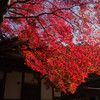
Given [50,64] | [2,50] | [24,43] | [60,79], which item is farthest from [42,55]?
[2,50]

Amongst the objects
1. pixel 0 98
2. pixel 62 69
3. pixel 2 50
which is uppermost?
pixel 2 50

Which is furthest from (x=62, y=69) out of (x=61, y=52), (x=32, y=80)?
(x=32, y=80)

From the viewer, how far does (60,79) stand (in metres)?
8.56

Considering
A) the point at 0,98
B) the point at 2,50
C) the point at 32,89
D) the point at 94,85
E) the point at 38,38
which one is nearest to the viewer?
the point at 0,98

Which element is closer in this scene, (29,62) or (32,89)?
(29,62)

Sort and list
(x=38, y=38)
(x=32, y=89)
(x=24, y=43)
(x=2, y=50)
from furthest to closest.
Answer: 1. (x=38, y=38)
2. (x=24, y=43)
3. (x=32, y=89)
4. (x=2, y=50)

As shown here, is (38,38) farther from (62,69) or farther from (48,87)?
(48,87)

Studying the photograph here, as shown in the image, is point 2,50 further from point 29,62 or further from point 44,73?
point 44,73

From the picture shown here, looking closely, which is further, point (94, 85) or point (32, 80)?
point (94, 85)

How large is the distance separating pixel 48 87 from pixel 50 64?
78.7 inches

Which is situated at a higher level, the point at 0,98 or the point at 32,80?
the point at 32,80

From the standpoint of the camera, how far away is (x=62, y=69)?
9203 millimetres

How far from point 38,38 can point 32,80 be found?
3.69m

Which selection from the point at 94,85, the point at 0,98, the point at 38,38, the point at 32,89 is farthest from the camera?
the point at 94,85
